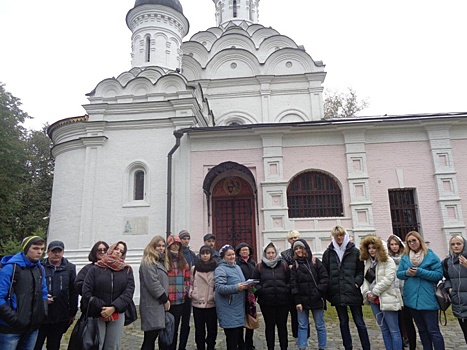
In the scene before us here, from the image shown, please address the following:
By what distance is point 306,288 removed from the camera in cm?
470

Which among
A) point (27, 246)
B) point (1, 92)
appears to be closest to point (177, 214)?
point (27, 246)

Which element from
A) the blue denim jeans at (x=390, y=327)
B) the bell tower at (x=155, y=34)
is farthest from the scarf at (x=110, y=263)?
the bell tower at (x=155, y=34)

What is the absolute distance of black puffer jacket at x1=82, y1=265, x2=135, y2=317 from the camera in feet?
12.0

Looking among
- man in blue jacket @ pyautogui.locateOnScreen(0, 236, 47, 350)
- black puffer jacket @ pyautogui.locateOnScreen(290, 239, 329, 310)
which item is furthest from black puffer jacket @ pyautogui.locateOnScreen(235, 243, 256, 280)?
man in blue jacket @ pyautogui.locateOnScreen(0, 236, 47, 350)

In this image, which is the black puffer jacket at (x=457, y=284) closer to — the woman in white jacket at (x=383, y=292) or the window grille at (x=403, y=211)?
the woman in white jacket at (x=383, y=292)

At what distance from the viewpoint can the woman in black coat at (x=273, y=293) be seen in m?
4.71

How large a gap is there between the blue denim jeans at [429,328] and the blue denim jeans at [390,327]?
9.5 inches

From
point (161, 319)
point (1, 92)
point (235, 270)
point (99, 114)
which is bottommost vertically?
point (161, 319)

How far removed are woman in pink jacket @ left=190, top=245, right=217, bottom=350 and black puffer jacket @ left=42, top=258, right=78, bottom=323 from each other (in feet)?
4.76

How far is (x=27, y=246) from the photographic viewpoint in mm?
3637

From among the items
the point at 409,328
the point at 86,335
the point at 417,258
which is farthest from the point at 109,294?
the point at 409,328

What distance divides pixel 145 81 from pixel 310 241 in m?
7.51

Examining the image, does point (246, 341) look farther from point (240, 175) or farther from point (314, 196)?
point (240, 175)

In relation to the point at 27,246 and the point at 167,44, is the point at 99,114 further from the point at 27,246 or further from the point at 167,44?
the point at 27,246
